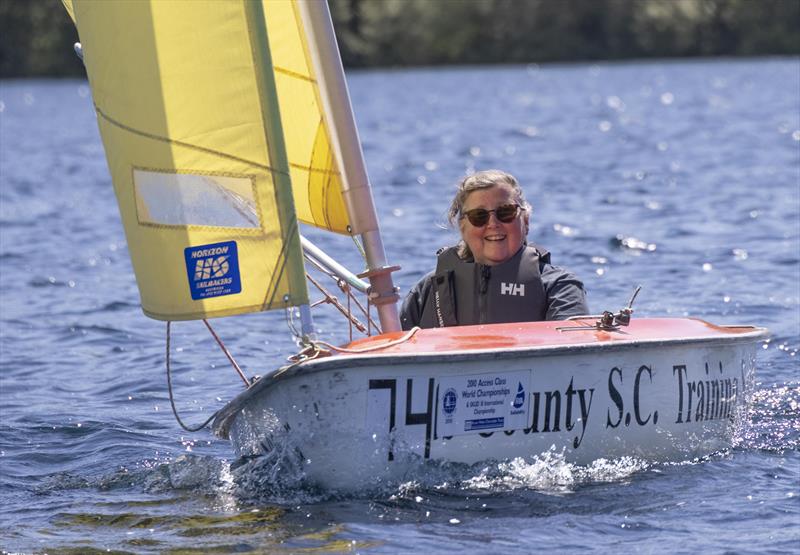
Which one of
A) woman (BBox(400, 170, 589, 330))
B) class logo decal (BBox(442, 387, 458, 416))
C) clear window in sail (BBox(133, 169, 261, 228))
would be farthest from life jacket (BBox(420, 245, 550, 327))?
clear window in sail (BBox(133, 169, 261, 228))

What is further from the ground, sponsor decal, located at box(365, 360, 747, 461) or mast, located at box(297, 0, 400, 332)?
mast, located at box(297, 0, 400, 332)

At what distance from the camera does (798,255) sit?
1201 centimetres

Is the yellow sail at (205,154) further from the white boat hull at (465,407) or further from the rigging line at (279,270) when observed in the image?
the white boat hull at (465,407)

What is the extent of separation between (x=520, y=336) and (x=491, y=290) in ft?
2.20

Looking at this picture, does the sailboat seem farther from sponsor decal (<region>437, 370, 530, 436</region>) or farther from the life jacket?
the life jacket

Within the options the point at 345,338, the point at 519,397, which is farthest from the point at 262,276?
the point at 345,338

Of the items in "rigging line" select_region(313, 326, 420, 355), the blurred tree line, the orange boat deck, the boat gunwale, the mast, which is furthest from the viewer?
the blurred tree line

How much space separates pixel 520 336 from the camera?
5.59m

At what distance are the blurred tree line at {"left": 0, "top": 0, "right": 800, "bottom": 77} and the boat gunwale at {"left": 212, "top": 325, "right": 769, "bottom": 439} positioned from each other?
56.8 metres

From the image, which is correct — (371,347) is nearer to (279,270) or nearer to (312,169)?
(279,270)

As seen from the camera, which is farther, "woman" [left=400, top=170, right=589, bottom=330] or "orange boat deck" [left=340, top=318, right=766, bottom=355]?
"woman" [left=400, top=170, right=589, bottom=330]

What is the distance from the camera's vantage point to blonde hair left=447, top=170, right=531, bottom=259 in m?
6.12

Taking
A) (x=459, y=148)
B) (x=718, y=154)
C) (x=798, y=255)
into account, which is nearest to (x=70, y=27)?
(x=459, y=148)

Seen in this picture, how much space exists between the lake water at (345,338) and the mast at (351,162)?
34.0 inches
